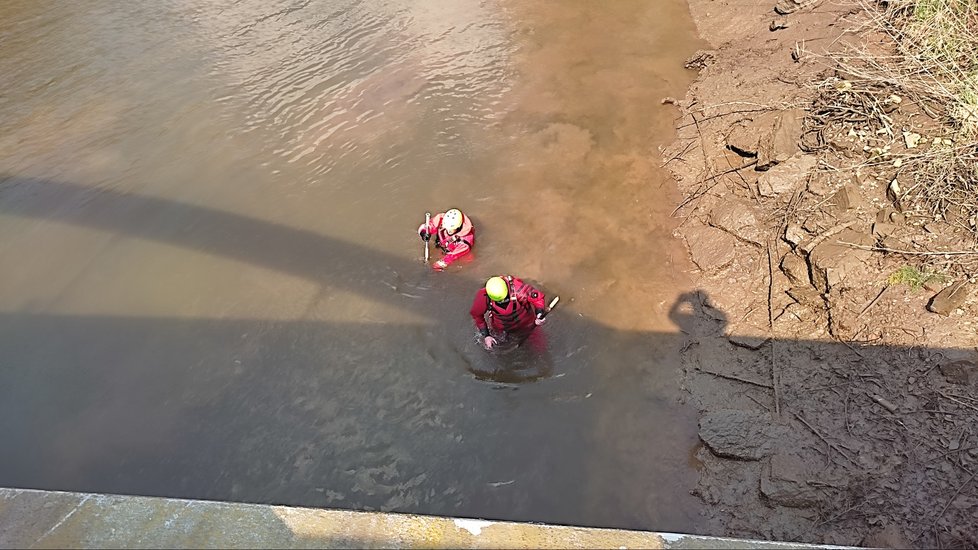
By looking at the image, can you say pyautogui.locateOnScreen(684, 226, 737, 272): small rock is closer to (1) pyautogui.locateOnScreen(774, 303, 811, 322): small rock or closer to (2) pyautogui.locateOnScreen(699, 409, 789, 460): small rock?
(1) pyautogui.locateOnScreen(774, 303, 811, 322): small rock

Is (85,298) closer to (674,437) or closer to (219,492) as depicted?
(219,492)

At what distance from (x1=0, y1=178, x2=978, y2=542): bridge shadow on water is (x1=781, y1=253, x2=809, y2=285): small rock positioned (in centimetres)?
71

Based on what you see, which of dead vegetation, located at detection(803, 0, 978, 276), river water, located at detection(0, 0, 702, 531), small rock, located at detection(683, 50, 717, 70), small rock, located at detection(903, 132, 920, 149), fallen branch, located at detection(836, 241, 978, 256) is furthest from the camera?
small rock, located at detection(683, 50, 717, 70)

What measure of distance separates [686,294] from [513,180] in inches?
111

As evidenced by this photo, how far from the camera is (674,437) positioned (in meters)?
4.92

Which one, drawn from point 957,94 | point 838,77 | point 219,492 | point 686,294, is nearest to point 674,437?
point 686,294

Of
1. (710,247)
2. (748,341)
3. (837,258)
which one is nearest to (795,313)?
(748,341)

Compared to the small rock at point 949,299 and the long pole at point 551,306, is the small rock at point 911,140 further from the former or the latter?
the long pole at point 551,306

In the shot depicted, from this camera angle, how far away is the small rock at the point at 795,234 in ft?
18.6

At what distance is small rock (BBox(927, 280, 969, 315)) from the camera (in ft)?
15.0

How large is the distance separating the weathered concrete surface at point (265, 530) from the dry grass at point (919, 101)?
4.27 metres

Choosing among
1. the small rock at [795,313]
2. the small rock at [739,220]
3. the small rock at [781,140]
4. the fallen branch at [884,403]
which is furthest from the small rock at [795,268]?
the small rock at [781,140]

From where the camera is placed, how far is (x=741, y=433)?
4672 mm

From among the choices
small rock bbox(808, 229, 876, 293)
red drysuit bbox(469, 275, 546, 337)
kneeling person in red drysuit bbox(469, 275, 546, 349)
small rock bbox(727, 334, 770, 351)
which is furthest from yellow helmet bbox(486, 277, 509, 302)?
small rock bbox(808, 229, 876, 293)
